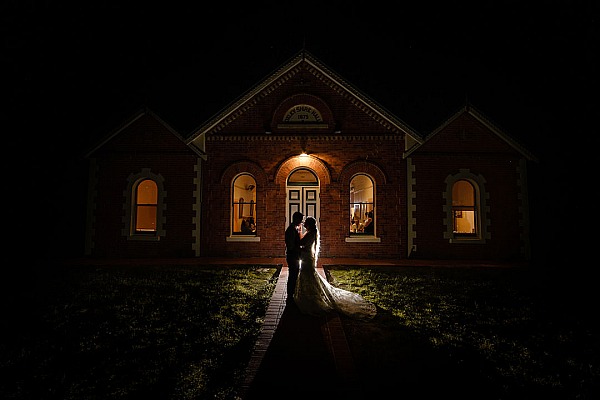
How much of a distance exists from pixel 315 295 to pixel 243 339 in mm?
1890

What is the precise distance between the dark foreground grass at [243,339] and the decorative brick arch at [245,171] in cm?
492

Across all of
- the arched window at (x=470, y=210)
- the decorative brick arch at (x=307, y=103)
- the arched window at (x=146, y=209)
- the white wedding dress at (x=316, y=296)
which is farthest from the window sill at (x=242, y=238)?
the arched window at (x=470, y=210)

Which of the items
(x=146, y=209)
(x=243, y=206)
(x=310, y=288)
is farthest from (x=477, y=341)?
(x=146, y=209)

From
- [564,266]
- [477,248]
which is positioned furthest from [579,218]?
[477,248]

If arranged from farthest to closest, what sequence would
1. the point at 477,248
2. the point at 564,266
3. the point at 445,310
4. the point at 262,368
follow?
the point at 477,248 < the point at 564,266 < the point at 445,310 < the point at 262,368

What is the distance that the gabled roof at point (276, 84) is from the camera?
12.9m

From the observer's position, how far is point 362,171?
13.0 metres

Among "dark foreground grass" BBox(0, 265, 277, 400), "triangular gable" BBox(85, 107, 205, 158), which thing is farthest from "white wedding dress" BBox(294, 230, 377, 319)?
"triangular gable" BBox(85, 107, 205, 158)

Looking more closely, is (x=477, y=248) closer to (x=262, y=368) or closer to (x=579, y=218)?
(x=579, y=218)

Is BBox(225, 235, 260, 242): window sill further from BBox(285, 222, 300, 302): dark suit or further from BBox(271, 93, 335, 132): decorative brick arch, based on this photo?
BBox(285, 222, 300, 302): dark suit

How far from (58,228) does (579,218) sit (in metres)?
22.3

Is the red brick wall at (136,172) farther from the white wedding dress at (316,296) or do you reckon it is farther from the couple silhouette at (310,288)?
the white wedding dress at (316,296)

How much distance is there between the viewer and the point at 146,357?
439cm

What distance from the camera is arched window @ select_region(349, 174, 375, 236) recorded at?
13352mm
